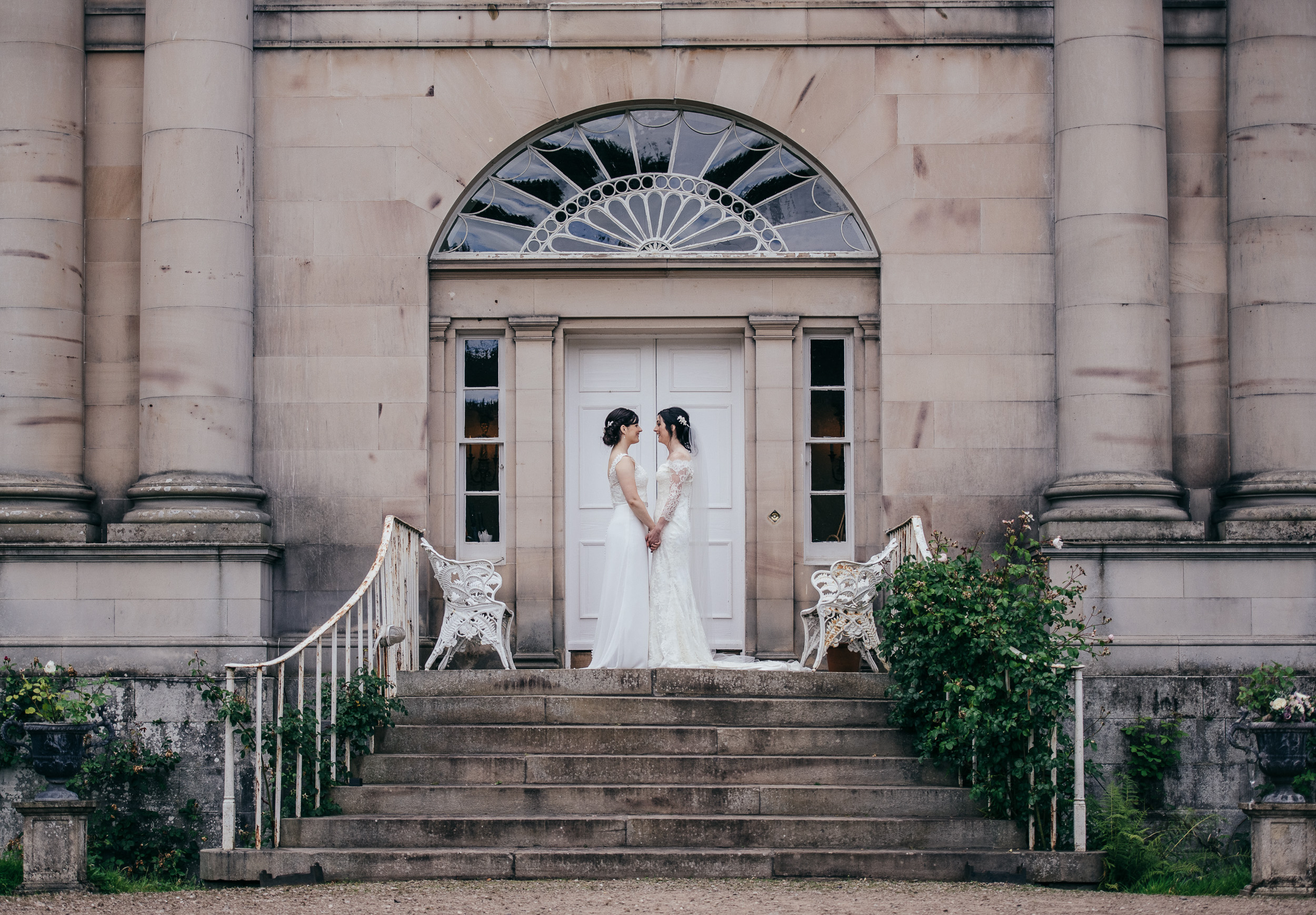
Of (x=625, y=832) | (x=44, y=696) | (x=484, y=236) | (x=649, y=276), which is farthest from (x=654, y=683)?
(x=484, y=236)

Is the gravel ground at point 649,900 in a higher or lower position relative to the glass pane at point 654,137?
lower

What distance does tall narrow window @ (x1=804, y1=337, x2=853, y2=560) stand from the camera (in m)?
11.4

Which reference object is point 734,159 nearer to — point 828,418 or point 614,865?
point 828,418

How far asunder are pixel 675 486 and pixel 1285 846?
4.46 meters

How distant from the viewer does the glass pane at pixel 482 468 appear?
11.5 meters

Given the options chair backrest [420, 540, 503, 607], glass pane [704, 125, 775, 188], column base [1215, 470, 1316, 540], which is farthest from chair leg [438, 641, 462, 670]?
column base [1215, 470, 1316, 540]

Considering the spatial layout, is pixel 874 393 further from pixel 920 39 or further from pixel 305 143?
pixel 305 143

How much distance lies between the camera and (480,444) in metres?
11.5

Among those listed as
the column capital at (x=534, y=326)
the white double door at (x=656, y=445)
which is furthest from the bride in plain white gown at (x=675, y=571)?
the column capital at (x=534, y=326)

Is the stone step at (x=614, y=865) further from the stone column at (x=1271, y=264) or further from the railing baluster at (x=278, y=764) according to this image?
the stone column at (x=1271, y=264)

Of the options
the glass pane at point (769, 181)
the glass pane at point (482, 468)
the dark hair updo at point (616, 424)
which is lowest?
the glass pane at point (482, 468)

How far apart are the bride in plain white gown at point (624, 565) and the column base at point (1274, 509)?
4.10 meters

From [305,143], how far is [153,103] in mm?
1102

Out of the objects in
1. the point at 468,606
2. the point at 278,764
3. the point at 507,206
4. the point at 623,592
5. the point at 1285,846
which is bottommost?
the point at 1285,846
